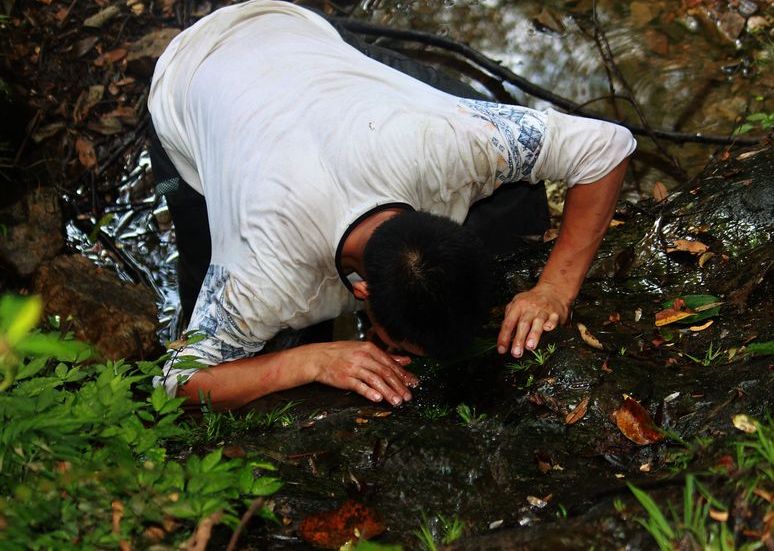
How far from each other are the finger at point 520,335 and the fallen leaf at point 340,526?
86 centimetres

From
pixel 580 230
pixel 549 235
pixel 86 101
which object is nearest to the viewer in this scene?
pixel 580 230

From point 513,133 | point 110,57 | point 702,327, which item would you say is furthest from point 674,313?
point 110,57

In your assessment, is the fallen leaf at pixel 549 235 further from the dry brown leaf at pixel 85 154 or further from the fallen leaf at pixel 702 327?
the dry brown leaf at pixel 85 154

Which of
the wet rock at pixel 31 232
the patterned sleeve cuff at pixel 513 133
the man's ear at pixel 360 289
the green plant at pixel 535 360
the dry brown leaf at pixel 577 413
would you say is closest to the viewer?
the dry brown leaf at pixel 577 413

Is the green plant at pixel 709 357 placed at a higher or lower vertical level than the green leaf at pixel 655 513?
lower

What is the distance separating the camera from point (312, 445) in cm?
276

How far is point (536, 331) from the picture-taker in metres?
2.93

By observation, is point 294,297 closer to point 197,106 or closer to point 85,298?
point 197,106

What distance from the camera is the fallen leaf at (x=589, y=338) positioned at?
9.34 ft

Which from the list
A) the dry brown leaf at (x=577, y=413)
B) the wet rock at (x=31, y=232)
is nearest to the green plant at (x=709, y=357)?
the dry brown leaf at (x=577, y=413)

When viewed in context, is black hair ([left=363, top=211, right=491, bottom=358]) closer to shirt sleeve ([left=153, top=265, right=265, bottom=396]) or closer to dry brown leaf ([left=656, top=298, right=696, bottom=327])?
shirt sleeve ([left=153, top=265, right=265, bottom=396])

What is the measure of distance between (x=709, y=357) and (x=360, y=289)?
1.22 meters

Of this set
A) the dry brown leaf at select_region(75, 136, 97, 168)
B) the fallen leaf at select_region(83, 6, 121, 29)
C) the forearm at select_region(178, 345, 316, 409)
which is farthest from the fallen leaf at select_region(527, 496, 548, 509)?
the fallen leaf at select_region(83, 6, 121, 29)

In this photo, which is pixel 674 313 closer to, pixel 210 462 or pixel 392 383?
pixel 392 383
